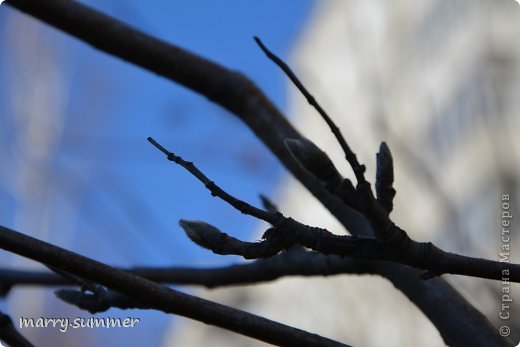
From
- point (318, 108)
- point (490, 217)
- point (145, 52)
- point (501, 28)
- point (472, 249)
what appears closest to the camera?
point (318, 108)

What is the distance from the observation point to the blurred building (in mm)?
4184

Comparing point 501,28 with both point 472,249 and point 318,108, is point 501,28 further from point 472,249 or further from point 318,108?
point 318,108

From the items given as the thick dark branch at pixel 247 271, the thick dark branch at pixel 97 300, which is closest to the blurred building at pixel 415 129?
the thick dark branch at pixel 247 271

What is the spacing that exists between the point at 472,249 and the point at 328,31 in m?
5.00

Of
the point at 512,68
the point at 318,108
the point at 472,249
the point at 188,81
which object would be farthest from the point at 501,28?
the point at 318,108

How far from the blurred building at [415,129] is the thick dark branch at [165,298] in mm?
2630

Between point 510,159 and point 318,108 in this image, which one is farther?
point 510,159

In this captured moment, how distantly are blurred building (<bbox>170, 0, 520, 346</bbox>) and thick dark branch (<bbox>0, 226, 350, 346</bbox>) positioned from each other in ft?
8.63

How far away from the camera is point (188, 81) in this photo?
1.38 metres

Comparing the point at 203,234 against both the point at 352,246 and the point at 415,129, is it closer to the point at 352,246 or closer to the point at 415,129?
the point at 352,246

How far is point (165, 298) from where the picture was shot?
73cm

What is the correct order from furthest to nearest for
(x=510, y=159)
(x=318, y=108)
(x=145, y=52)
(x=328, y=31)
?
1. (x=328, y=31)
2. (x=510, y=159)
3. (x=145, y=52)
4. (x=318, y=108)

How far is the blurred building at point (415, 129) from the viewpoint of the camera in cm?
418

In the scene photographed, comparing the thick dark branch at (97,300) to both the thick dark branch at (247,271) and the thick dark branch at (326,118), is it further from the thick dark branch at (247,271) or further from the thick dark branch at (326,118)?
the thick dark branch at (326,118)
